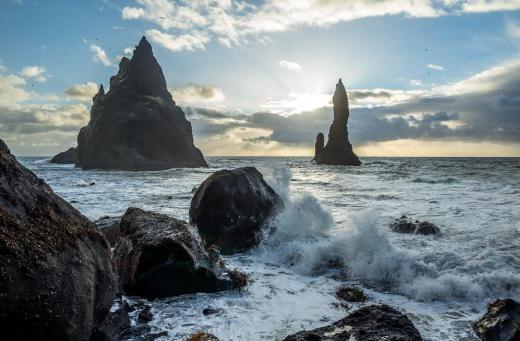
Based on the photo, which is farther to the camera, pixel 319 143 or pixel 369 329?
pixel 319 143

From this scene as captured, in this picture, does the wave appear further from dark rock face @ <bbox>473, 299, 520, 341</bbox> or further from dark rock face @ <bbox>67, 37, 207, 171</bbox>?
dark rock face @ <bbox>67, 37, 207, 171</bbox>

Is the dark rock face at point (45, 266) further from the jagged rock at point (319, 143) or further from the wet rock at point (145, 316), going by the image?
the jagged rock at point (319, 143)

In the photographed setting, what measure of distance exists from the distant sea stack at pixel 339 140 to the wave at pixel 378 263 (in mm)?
86315

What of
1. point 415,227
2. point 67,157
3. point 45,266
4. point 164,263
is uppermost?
point 67,157

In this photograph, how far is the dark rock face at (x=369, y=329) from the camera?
481cm

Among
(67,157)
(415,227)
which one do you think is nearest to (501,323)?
(415,227)

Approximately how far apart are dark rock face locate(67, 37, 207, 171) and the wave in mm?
A: 69655

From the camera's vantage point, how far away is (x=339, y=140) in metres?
100

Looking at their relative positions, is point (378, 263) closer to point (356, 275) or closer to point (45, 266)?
point (356, 275)

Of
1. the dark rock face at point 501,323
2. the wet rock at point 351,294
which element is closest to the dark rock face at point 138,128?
the wet rock at point 351,294

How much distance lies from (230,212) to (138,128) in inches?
3024

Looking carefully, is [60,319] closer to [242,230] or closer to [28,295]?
[28,295]

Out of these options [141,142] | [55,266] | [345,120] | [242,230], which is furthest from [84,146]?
[55,266]

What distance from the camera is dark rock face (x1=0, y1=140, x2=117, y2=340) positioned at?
11.5 ft
